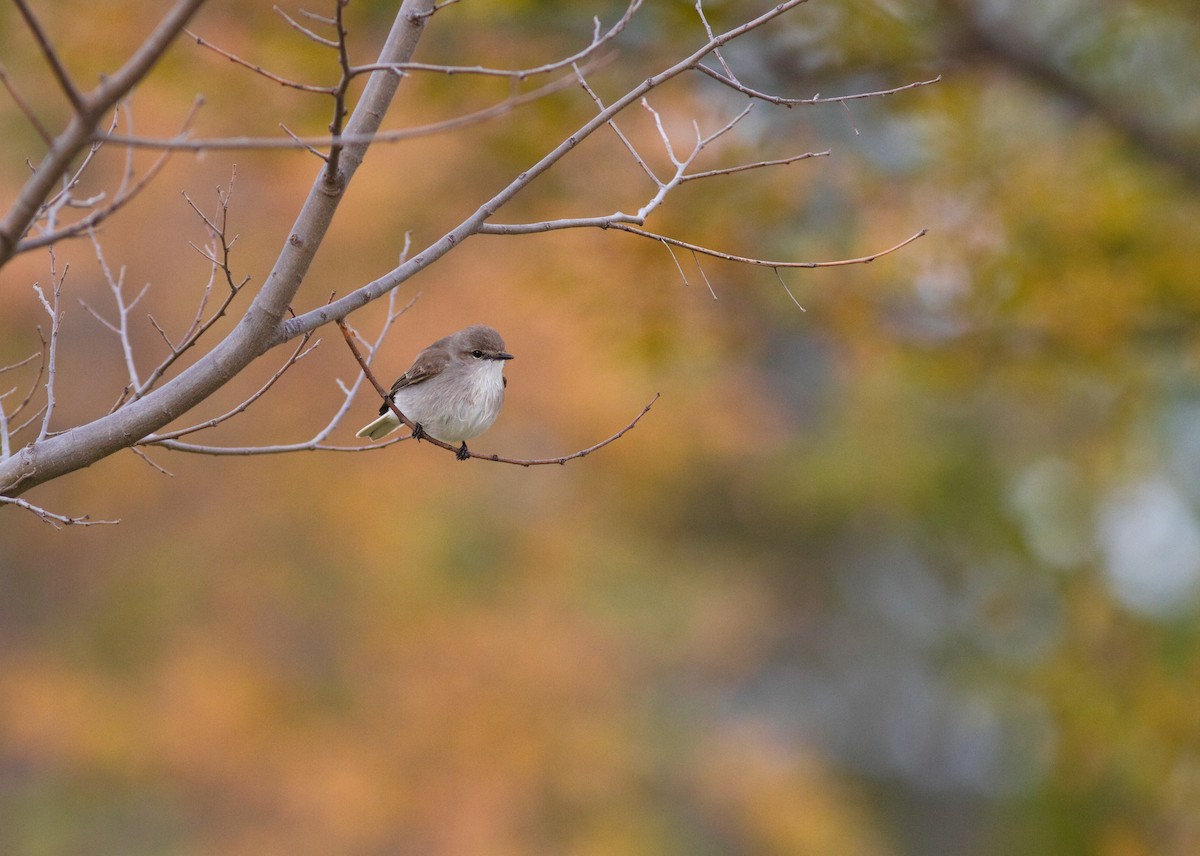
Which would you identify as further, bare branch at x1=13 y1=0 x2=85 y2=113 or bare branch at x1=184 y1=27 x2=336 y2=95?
bare branch at x1=184 y1=27 x2=336 y2=95

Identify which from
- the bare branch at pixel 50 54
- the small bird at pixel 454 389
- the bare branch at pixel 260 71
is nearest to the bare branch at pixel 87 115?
the bare branch at pixel 50 54

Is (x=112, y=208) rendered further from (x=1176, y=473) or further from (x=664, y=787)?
(x=664, y=787)

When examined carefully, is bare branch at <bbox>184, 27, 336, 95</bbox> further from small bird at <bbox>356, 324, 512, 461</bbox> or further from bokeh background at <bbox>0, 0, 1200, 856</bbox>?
bokeh background at <bbox>0, 0, 1200, 856</bbox>

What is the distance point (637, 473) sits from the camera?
1169 cm

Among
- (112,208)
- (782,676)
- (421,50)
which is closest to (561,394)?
(421,50)

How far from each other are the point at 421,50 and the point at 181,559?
5271 millimetres

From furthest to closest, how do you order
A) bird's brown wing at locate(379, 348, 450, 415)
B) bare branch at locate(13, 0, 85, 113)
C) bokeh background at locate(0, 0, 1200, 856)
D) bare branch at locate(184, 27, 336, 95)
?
bokeh background at locate(0, 0, 1200, 856)
bird's brown wing at locate(379, 348, 450, 415)
bare branch at locate(184, 27, 336, 95)
bare branch at locate(13, 0, 85, 113)

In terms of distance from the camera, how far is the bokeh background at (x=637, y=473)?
7414mm

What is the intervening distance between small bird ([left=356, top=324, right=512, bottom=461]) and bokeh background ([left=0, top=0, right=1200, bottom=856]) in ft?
8.56

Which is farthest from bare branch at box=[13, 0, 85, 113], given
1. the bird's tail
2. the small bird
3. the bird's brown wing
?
the bird's tail

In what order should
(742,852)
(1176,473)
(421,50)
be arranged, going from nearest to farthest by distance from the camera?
(421,50), (1176,473), (742,852)

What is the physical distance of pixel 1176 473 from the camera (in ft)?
28.7

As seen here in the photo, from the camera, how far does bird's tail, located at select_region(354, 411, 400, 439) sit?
4.88m

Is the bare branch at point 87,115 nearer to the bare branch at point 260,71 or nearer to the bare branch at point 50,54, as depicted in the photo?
the bare branch at point 50,54
